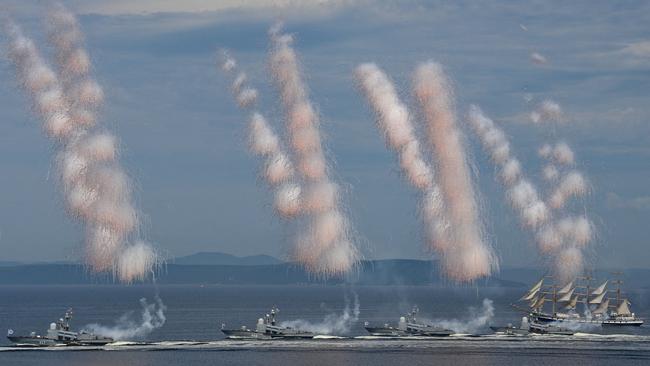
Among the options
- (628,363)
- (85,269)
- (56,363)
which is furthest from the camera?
(628,363)

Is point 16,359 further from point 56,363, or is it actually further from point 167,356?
point 167,356

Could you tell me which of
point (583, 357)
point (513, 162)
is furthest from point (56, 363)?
point (583, 357)

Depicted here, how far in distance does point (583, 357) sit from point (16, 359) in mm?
86506

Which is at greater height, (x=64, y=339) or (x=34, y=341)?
(x=64, y=339)

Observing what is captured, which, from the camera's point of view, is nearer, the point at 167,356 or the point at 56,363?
the point at 56,363

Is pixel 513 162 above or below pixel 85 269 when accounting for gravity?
above

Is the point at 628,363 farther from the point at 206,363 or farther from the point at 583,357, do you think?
the point at 206,363

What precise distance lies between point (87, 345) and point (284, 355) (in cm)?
3099

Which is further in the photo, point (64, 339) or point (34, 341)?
point (34, 341)

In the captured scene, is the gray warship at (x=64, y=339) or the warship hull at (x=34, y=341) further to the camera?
the warship hull at (x=34, y=341)

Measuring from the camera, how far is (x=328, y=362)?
173375mm

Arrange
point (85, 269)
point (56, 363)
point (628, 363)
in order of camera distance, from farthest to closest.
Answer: point (628, 363) < point (56, 363) < point (85, 269)

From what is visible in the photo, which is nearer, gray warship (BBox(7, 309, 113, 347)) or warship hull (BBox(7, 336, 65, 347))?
gray warship (BBox(7, 309, 113, 347))

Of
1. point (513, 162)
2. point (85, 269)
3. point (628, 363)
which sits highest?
point (513, 162)
